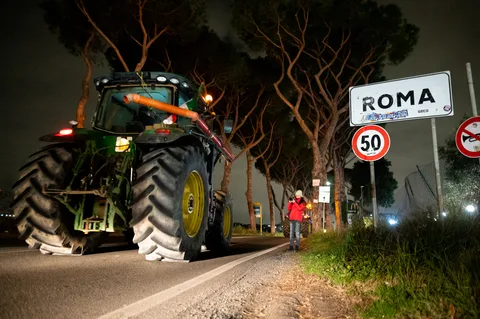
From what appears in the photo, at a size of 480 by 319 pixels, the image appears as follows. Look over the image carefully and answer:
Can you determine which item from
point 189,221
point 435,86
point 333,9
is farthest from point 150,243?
point 333,9

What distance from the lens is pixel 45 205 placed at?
17.2 ft

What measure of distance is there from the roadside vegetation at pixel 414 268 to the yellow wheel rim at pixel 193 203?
1.99m

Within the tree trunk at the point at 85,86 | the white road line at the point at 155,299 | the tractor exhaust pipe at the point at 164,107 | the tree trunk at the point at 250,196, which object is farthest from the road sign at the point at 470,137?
the tree trunk at the point at 250,196

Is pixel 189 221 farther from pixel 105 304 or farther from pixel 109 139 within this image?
pixel 105 304

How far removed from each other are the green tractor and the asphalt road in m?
0.39

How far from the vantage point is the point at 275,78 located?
2469 centimetres

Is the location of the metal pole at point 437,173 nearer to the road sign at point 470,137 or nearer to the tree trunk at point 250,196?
the road sign at point 470,137

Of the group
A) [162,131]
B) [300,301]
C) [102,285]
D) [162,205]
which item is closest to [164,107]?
[162,131]

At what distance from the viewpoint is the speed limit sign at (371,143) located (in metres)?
6.79

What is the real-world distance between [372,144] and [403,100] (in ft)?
3.21

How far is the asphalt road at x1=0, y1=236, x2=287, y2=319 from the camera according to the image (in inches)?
109

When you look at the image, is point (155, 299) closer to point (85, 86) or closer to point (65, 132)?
point (65, 132)

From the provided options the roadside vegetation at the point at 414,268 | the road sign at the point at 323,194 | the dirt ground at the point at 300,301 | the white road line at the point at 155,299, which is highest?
the road sign at the point at 323,194

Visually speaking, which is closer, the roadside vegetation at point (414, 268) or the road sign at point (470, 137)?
the roadside vegetation at point (414, 268)
